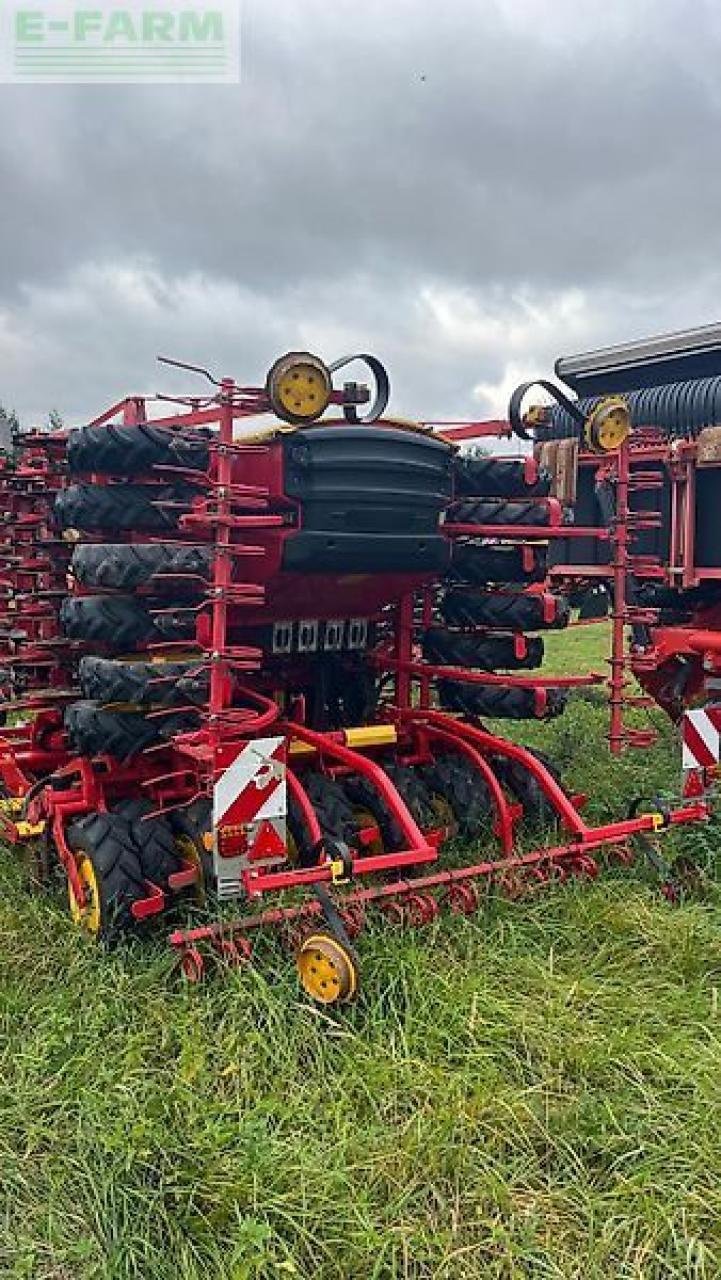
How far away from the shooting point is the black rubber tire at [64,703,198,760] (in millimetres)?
3834

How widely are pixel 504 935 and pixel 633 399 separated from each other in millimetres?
3745

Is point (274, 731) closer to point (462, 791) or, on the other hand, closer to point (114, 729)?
point (114, 729)

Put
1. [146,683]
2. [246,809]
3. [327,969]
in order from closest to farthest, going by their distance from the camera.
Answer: [327,969] < [246,809] < [146,683]

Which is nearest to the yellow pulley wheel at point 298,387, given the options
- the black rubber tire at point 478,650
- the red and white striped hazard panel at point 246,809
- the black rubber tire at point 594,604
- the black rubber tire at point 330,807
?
the red and white striped hazard panel at point 246,809

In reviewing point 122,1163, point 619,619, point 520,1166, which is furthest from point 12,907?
point 619,619

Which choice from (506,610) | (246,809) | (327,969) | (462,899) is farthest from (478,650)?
(327,969)

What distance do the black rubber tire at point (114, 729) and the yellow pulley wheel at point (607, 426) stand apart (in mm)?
1965

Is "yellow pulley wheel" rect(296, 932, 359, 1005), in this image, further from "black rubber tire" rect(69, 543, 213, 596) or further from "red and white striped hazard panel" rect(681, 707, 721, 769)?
"red and white striped hazard panel" rect(681, 707, 721, 769)

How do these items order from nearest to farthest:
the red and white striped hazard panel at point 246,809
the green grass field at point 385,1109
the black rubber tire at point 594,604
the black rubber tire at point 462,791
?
the green grass field at point 385,1109, the red and white striped hazard panel at point 246,809, the black rubber tire at point 462,791, the black rubber tire at point 594,604

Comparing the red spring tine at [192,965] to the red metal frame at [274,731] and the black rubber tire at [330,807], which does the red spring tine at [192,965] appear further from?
the black rubber tire at [330,807]

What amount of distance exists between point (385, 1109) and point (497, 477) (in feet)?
9.26

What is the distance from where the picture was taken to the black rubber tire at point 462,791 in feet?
15.0

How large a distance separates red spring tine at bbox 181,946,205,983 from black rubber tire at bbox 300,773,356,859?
809mm

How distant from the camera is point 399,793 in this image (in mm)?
4352
